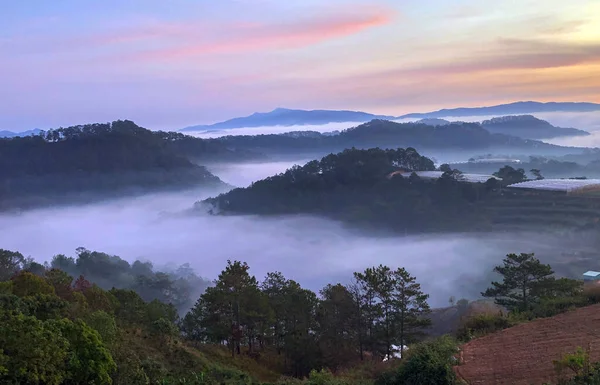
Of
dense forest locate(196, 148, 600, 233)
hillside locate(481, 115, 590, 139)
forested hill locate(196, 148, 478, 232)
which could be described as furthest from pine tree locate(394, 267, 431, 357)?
hillside locate(481, 115, 590, 139)

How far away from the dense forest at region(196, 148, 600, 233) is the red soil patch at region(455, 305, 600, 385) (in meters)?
50.6

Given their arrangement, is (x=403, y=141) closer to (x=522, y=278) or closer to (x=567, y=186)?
A: (x=567, y=186)

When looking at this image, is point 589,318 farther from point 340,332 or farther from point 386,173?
point 386,173

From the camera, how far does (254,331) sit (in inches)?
709

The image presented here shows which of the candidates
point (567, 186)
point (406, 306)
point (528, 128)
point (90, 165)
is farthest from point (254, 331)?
point (528, 128)

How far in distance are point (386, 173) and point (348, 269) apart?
2473 cm

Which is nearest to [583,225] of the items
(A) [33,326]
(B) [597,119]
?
(A) [33,326]

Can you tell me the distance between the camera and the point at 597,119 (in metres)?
163

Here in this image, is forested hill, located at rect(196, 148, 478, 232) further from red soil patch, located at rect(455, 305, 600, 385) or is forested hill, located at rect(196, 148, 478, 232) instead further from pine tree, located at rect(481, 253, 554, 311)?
red soil patch, located at rect(455, 305, 600, 385)

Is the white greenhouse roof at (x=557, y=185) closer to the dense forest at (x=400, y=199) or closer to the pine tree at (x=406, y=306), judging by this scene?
the dense forest at (x=400, y=199)

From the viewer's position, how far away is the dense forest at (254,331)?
768cm

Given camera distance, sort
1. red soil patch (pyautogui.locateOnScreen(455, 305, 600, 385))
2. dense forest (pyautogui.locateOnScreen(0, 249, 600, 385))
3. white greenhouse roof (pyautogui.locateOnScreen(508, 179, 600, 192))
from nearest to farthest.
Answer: dense forest (pyautogui.locateOnScreen(0, 249, 600, 385)) < red soil patch (pyautogui.locateOnScreen(455, 305, 600, 385)) < white greenhouse roof (pyautogui.locateOnScreen(508, 179, 600, 192))

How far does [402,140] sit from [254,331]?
439ft

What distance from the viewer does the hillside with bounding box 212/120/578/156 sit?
144 meters
